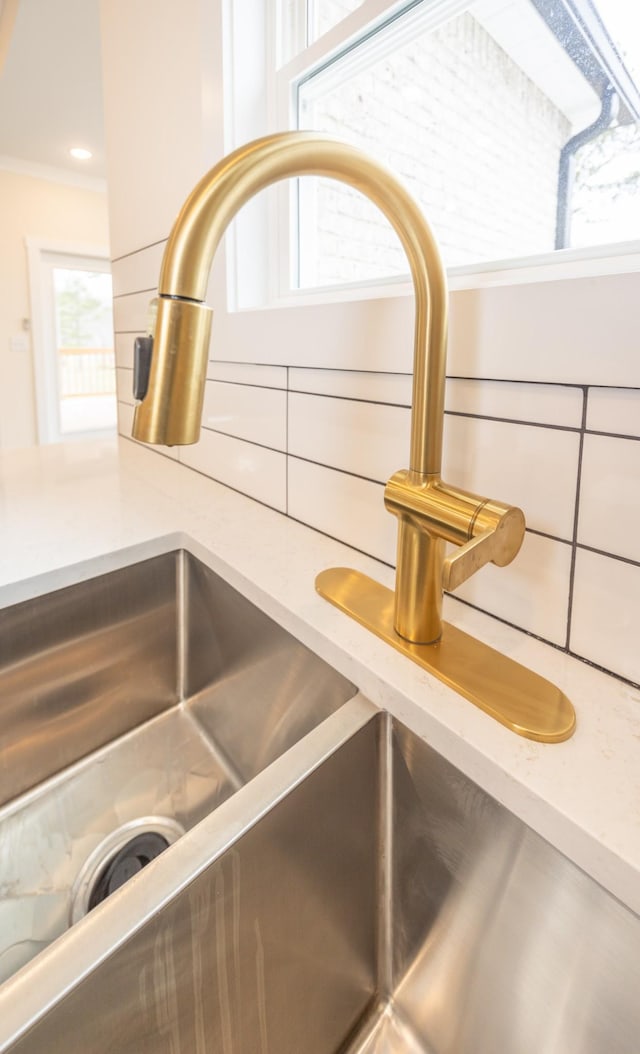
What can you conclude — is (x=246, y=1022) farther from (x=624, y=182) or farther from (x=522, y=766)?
(x=624, y=182)

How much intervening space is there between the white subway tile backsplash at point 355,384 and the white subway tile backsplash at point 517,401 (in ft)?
0.24

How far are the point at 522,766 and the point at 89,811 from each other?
0.51 metres

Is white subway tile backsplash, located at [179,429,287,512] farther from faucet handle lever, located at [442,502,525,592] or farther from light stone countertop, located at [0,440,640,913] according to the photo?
faucet handle lever, located at [442,502,525,592]

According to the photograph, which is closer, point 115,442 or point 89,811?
point 89,811

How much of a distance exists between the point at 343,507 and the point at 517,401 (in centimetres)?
29

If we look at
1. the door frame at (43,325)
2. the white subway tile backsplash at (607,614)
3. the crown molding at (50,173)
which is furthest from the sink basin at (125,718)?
the crown molding at (50,173)

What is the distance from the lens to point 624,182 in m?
0.51

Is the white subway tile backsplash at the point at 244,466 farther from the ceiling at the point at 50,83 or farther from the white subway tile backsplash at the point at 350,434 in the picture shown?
the ceiling at the point at 50,83

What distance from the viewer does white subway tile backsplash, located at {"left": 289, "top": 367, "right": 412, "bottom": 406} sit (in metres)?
0.61

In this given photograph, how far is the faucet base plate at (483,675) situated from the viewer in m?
0.39

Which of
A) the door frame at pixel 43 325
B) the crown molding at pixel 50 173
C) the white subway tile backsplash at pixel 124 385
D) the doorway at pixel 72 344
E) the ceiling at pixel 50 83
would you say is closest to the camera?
the white subway tile backsplash at pixel 124 385

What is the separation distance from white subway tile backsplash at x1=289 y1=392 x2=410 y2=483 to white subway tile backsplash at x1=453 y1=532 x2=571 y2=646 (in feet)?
0.56

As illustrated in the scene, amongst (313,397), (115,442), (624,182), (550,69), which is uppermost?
(550,69)

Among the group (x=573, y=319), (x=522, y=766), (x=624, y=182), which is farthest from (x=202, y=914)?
(x=624, y=182)
